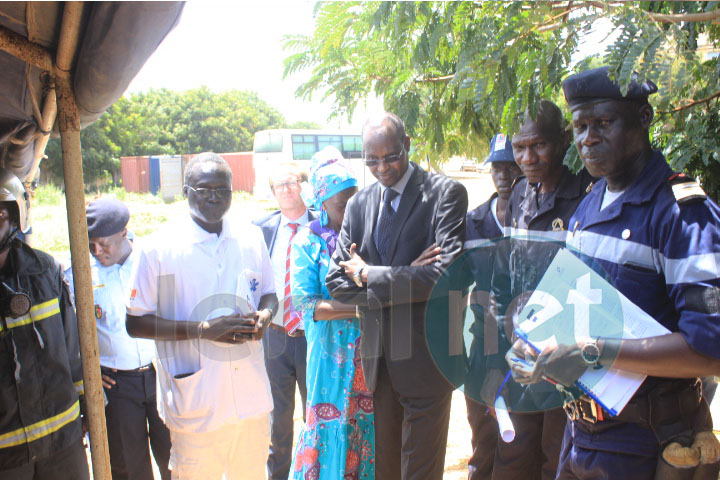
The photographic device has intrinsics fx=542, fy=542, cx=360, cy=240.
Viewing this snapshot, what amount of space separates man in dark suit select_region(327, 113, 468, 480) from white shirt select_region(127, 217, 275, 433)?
1.89ft

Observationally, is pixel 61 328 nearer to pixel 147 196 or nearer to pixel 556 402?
pixel 556 402

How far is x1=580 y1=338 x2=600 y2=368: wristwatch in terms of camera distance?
1.78 m

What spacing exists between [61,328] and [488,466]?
2.48 meters

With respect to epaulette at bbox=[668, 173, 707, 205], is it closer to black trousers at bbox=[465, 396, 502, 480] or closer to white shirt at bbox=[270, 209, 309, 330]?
black trousers at bbox=[465, 396, 502, 480]

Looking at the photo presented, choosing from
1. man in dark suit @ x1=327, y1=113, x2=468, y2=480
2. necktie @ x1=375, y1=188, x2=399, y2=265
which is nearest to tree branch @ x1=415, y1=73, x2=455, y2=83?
man in dark suit @ x1=327, y1=113, x2=468, y2=480

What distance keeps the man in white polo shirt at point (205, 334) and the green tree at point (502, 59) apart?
115 cm

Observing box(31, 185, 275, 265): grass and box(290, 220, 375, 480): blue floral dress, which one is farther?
box(31, 185, 275, 265): grass

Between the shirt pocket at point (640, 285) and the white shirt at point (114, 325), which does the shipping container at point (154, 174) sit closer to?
the white shirt at point (114, 325)

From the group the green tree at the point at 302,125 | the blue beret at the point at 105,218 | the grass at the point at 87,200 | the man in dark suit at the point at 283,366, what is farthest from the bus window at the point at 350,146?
the green tree at the point at 302,125

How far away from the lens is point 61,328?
8.57 ft

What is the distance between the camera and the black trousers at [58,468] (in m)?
2.38

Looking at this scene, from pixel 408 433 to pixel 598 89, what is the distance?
71.2 inches

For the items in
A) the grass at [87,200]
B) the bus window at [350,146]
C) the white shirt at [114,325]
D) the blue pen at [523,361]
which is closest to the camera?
the blue pen at [523,361]

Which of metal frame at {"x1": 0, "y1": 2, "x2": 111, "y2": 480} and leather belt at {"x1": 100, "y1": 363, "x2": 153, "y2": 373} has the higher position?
Result: metal frame at {"x1": 0, "y1": 2, "x2": 111, "y2": 480}
